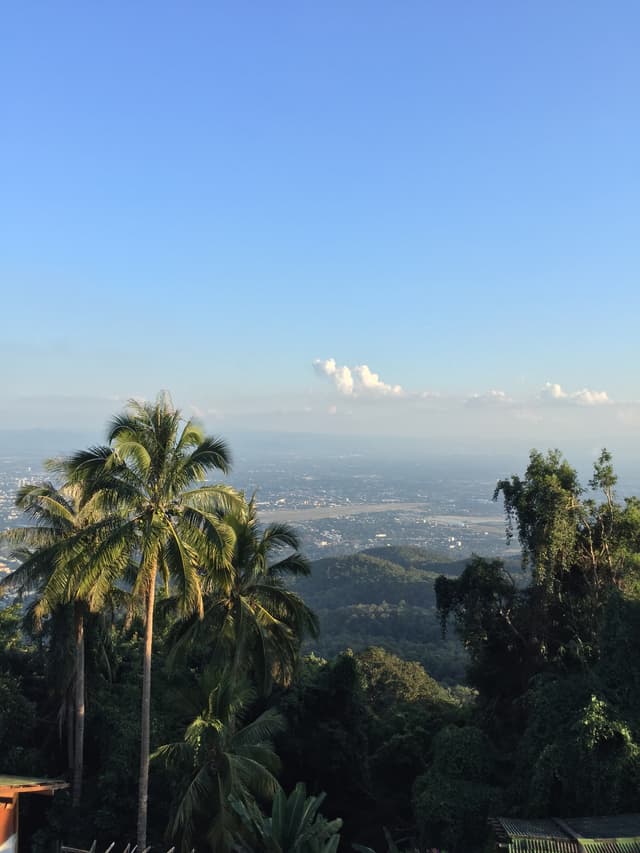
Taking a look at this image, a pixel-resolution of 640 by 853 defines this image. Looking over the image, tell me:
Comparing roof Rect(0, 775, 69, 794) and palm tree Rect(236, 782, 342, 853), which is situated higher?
palm tree Rect(236, 782, 342, 853)

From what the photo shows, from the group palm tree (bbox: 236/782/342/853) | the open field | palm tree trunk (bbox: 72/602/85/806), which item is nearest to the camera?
palm tree (bbox: 236/782/342/853)

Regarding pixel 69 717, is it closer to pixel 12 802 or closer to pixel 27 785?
pixel 12 802

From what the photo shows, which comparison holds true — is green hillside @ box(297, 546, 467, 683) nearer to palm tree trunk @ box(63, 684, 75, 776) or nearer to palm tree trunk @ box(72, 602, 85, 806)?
palm tree trunk @ box(63, 684, 75, 776)

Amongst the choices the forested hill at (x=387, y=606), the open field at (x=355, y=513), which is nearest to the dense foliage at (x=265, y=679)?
the forested hill at (x=387, y=606)

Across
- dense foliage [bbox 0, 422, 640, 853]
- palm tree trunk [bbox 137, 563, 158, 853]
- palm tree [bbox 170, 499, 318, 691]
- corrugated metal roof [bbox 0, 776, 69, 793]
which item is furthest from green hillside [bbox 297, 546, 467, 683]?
palm tree trunk [bbox 137, 563, 158, 853]

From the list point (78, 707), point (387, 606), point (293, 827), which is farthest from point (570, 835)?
point (387, 606)

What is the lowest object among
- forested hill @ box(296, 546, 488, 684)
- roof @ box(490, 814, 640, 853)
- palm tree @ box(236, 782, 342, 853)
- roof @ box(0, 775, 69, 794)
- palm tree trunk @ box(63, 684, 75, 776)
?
forested hill @ box(296, 546, 488, 684)

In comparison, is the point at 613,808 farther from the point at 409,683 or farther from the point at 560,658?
the point at 409,683
